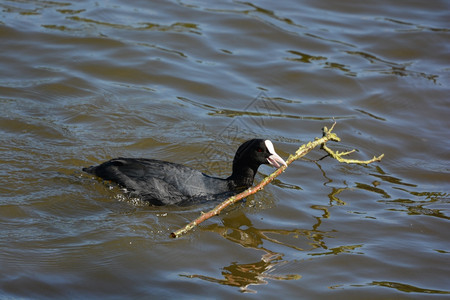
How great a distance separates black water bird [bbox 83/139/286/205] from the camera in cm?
592

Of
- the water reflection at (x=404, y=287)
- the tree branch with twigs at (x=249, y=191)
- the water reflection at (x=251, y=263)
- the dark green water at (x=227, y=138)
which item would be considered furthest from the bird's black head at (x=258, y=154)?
the water reflection at (x=404, y=287)

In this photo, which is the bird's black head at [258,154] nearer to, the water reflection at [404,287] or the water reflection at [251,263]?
the water reflection at [251,263]

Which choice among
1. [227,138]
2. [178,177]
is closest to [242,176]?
[178,177]

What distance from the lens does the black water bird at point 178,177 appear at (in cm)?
592

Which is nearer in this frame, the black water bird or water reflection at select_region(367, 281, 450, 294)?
water reflection at select_region(367, 281, 450, 294)

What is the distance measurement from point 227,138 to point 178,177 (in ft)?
5.06

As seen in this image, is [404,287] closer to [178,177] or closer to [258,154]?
[258,154]

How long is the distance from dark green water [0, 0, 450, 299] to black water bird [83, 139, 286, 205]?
166 mm

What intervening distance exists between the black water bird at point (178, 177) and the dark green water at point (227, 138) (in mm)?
166

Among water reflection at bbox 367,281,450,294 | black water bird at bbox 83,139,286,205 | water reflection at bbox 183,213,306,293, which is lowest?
water reflection at bbox 183,213,306,293

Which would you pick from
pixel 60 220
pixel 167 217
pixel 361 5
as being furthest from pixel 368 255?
pixel 361 5

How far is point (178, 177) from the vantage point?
5988 millimetres

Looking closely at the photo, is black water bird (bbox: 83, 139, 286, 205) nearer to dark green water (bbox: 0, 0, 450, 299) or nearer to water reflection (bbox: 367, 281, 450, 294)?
dark green water (bbox: 0, 0, 450, 299)

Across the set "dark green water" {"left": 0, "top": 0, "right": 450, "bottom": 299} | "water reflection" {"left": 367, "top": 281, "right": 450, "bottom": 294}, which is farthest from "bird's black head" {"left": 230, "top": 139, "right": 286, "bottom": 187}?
"water reflection" {"left": 367, "top": 281, "right": 450, "bottom": 294}
